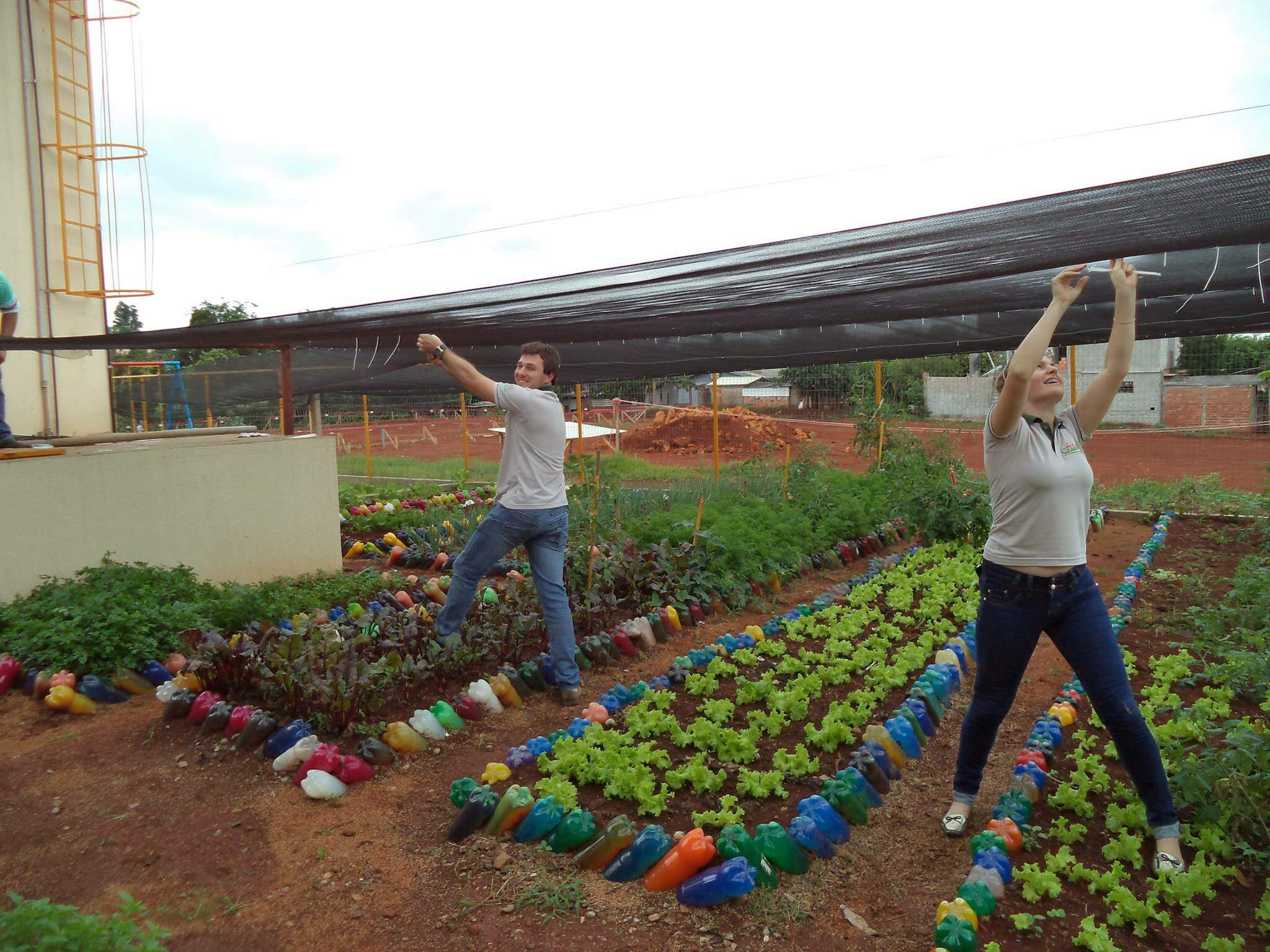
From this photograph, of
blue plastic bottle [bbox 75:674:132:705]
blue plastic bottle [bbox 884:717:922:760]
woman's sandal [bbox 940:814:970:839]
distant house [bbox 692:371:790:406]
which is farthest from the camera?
distant house [bbox 692:371:790:406]

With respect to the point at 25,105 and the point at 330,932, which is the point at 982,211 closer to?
the point at 330,932

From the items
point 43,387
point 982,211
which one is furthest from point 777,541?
point 43,387

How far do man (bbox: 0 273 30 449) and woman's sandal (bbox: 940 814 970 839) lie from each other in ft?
16.4

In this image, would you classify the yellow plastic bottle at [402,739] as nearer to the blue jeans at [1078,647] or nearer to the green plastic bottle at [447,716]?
the green plastic bottle at [447,716]

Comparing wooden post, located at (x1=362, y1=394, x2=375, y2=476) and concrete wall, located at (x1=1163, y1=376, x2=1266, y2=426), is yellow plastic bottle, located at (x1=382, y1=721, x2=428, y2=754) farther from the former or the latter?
concrete wall, located at (x1=1163, y1=376, x2=1266, y2=426)

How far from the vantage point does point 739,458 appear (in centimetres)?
1672

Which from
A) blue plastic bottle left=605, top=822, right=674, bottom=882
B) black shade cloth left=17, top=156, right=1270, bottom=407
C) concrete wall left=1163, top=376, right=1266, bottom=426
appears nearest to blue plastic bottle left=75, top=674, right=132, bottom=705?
black shade cloth left=17, top=156, right=1270, bottom=407

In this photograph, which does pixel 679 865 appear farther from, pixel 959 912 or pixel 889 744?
pixel 889 744

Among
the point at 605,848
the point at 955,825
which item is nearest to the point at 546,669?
the point at 605,848

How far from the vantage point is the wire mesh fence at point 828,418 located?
10102 millimetres

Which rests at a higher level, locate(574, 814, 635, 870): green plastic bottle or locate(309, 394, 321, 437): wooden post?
locate(309, 394, 321, 437): wooden post

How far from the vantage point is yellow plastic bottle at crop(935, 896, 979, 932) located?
7.34 ft

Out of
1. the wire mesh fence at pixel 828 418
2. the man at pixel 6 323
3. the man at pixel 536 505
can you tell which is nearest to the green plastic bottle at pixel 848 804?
the man at pixel 536 505

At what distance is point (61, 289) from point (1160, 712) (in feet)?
28.6
